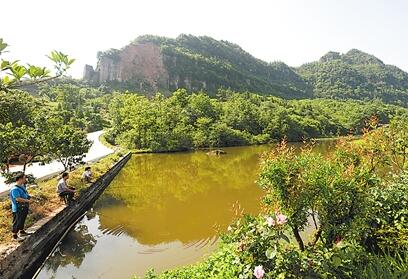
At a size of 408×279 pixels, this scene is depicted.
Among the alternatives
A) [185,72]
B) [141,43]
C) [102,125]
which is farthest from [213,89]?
[102,125]

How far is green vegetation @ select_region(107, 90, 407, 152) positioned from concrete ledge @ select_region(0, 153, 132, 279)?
2781 cm

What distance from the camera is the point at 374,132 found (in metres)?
11.3

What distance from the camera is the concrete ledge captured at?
936 cm

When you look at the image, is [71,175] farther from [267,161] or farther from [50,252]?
[267,161]

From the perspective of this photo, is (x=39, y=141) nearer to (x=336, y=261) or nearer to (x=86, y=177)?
(x=86, y=177)

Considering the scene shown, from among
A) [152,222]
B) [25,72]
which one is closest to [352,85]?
[152,222]

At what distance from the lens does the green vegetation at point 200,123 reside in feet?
151

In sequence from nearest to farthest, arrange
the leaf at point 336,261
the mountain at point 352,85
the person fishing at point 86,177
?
the leaf at point 336,261 → the person fishing at point 86,177 → the mountain at point 352,85

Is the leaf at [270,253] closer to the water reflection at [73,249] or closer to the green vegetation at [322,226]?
the green vegetation at [322,226]

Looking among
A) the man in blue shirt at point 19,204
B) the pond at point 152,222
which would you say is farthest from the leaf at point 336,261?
the man in blue shirt at point 19,204

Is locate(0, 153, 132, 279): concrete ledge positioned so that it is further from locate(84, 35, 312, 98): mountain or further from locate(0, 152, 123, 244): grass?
locate(84, 35, 312, 98): mountain

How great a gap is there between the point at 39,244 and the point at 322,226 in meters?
9.39

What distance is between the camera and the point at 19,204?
9.84 meters

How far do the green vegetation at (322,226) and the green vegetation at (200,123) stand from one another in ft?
111
